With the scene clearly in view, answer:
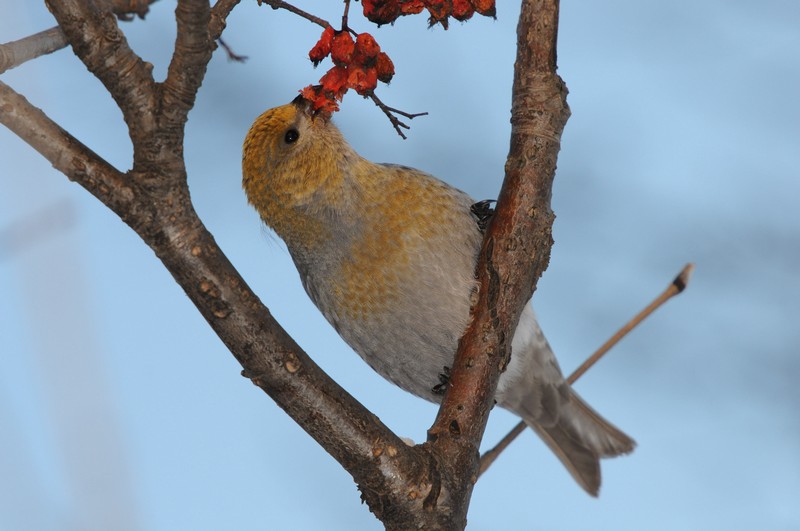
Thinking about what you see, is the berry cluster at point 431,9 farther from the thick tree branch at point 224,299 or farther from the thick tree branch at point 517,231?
the thick tree branch at point 224,299

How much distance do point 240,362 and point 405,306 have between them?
137cm

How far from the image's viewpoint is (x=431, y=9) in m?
2.54

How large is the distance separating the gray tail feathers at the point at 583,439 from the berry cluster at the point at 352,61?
2448 millimetres

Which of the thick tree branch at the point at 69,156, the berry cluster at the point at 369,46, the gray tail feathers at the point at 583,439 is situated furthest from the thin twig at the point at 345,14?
the gray tail feathers at the point at 583,439

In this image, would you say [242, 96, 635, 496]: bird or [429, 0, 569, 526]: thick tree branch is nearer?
[429, 0, 569, 526]: thick tree branch

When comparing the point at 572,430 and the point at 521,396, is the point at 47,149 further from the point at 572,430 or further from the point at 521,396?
the point at 572,430

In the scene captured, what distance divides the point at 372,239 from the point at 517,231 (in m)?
0.85

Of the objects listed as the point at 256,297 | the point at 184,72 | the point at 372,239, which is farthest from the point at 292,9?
the point at 372,239

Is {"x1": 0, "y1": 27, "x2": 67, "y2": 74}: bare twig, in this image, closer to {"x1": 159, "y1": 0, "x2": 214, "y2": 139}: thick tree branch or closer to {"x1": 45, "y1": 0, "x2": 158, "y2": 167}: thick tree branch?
{"x1": 45, "y1": 0, "x2": 158, "y2": 167}: thick tree branch

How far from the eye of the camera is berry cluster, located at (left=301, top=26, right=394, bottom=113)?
2578 millimetres

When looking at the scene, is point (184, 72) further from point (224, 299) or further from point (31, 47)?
point (31, 47)

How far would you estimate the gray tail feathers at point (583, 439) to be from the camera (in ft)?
14.9

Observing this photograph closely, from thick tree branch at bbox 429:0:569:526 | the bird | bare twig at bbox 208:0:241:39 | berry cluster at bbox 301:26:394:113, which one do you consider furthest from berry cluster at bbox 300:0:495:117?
the bird

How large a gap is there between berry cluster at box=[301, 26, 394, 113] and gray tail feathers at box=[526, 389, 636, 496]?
2448 mm
